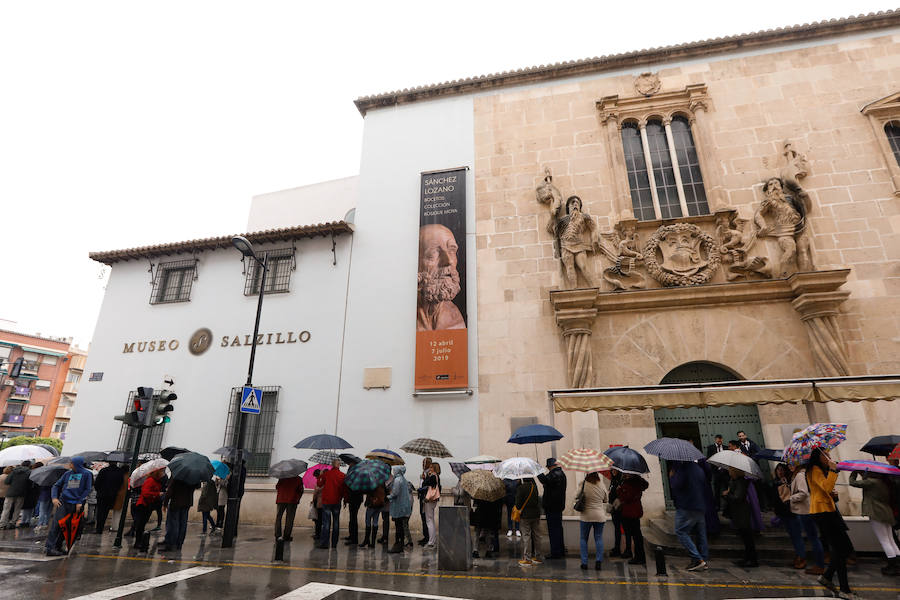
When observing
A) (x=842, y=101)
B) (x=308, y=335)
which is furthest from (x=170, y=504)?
Answer: (x=842, y=101)

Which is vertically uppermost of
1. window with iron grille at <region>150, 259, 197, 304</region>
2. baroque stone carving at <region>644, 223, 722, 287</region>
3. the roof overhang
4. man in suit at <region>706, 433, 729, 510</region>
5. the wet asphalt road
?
the roof overhang

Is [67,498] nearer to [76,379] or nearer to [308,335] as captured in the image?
[308,335]

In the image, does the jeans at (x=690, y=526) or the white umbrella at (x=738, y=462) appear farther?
the white umbrella at (x=738, y=462)

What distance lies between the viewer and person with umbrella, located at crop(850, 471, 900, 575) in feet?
22.1

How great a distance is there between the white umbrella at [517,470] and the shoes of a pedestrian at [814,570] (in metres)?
4.13

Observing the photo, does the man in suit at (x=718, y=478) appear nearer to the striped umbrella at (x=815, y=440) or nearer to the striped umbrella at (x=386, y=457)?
the striped umbrella at (x=815, y=440)

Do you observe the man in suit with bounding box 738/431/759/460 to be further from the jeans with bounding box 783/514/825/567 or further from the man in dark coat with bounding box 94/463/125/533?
the man in dark coat with bounding box 94/463/125/533

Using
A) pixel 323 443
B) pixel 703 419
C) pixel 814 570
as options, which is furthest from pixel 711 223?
pixel 323 443

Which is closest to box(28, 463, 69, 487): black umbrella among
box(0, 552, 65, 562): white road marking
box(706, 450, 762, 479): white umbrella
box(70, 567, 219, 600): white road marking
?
box(0, 552, 65, 562): white road marking

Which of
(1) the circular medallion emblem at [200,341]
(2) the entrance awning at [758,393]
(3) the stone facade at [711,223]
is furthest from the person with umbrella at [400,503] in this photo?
(1) the circular medallion emblem at [200,341]

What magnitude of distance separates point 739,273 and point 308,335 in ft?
39.2

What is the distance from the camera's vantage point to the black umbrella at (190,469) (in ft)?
28.2

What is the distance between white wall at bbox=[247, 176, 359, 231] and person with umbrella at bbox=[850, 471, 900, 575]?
18.2 metres

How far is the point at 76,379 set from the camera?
57750 mm
